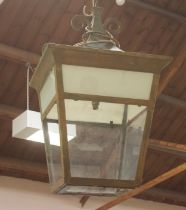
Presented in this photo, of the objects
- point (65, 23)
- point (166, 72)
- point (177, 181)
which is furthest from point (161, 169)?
point (65, 23)

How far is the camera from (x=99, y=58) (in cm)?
159

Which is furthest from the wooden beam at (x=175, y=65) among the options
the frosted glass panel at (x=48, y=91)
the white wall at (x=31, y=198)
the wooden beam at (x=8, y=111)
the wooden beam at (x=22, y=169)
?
the frosted glass panel at (x=48, y=91)

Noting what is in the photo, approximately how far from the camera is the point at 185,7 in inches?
232

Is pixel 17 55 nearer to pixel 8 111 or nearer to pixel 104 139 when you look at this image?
pixel 8 111

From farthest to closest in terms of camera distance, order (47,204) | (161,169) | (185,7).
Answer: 1. (161,169)
2. (47,204)
3. (185,7)

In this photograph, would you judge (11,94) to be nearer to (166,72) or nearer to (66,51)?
(166,72)

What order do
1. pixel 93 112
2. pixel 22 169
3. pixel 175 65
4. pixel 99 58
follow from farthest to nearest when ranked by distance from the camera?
pixel 22 169 → pixel 175 65 → pixel 93 112 → pixel 99 58

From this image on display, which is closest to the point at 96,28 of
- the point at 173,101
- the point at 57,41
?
the point at 57,41

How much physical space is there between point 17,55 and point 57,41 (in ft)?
1.77

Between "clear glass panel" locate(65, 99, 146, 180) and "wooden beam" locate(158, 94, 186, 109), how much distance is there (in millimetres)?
5173

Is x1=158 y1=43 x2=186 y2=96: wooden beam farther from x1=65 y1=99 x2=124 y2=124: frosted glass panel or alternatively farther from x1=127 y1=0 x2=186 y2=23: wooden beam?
x1=65 y1=99 x2=124 y2=124: frosted glass panel

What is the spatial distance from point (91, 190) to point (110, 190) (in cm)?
7

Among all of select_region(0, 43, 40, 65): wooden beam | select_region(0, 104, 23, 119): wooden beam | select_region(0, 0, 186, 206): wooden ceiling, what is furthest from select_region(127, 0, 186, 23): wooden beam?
select_region(0, 104, 23, 119): wooden beam

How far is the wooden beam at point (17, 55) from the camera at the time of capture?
220 inches
